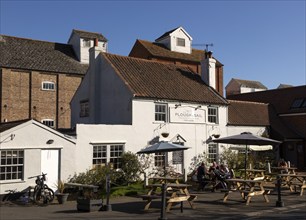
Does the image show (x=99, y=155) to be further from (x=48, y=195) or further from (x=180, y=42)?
(x=180, y=42)

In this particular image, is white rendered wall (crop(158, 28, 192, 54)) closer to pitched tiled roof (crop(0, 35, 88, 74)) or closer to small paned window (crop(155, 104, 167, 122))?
pitched tiled roof (crop(0, 35, 88, 74))

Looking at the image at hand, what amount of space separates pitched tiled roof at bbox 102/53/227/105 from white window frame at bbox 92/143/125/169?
10.7 ft

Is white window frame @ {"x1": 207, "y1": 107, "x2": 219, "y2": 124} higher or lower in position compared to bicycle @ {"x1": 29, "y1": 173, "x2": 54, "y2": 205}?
higher

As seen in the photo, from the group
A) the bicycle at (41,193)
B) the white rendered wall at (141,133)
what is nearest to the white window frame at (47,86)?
the white rendered wall at (141,133)

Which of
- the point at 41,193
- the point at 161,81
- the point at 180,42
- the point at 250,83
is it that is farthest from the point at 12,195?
the point at 250,83

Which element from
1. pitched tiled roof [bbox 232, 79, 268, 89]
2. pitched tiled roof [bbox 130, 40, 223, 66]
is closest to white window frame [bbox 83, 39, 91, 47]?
pitched tiled roof [bbox 130, 40, 223, 66]

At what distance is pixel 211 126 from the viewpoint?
2666cm

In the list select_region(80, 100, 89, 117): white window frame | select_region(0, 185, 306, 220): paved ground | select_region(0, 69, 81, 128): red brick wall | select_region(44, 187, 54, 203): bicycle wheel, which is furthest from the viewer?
select_region(0, 69, 81, 128): red brick wall

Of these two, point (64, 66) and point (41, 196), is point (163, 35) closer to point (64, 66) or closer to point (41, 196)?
point (64, 66)

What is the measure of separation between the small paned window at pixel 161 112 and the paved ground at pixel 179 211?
8056 mm

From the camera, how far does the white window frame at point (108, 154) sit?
68.0ft

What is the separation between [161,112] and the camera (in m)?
24.2

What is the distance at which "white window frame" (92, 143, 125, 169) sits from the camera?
20.7 meters

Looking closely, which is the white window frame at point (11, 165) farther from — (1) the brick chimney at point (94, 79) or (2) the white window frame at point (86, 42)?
Answer: (2) the white window frame at point (86, 42)
